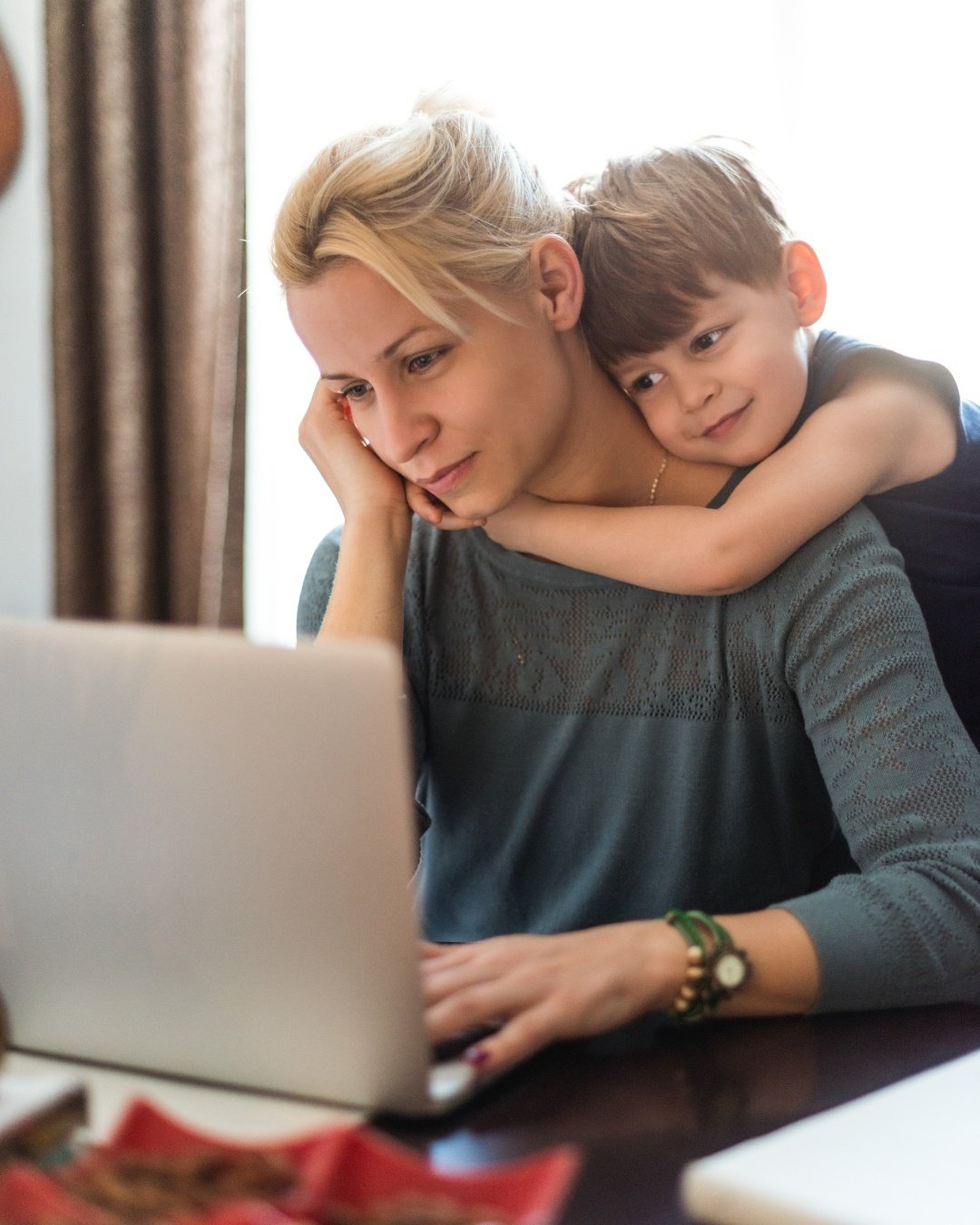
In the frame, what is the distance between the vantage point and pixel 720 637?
135cm

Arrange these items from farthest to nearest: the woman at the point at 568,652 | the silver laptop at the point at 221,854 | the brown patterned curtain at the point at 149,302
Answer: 1. the brown patterned curtain at the point at 149,302
2. the woman at the point at 568,652
3. the silver laptop at the point at 221,854

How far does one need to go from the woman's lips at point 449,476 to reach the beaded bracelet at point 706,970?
528 mm

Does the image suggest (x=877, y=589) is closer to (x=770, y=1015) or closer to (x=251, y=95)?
(x=770, y=1015)

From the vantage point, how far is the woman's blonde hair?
1208 mm

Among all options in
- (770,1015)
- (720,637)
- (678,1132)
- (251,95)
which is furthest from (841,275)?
(678,1132)

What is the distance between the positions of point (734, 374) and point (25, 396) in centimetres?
161

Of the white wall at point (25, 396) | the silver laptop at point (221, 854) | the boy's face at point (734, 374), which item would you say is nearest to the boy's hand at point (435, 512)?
the boy's face at point (734, 374)

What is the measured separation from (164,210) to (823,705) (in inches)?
63.5

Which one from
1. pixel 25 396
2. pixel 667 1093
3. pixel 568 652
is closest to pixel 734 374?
pixel 568 652

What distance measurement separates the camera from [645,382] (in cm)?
144

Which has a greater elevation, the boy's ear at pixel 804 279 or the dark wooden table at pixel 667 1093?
the boy's ear at pixel 804 279

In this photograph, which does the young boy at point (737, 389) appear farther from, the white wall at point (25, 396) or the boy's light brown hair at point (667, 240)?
the white wall at point (25, 396)

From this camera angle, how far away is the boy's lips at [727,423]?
1362mm

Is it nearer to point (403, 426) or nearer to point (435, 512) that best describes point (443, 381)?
point (403, 426)
